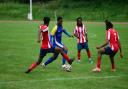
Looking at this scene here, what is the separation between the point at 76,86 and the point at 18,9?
56.9 meters

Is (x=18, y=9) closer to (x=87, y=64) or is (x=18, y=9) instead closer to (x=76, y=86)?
(x=87, y=64)

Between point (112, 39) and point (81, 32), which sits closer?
point (112, 39)

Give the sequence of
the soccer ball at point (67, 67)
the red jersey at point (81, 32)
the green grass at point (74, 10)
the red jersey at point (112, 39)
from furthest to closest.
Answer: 1. the green grass at point (74, 10)
2. the red jersey at point (81, 32)
3. the soccer ball at point (67, 67)
4. the red jersey at point (112, 39)

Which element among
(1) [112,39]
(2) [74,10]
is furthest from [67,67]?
(2) [74,10]

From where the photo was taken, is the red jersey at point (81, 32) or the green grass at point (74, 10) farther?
the green grass at point (74, 10)

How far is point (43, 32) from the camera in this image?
595 inches

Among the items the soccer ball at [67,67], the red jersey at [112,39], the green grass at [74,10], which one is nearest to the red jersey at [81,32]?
the soccer ball at [67,67]

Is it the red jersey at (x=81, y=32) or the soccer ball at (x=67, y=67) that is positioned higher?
the red jersey at (x=81, y=32)

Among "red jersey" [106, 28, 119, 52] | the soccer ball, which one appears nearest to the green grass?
the soccer ball

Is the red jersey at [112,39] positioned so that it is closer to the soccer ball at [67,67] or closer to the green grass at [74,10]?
the soccer ball at [67,67]

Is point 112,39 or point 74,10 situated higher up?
point 112,39

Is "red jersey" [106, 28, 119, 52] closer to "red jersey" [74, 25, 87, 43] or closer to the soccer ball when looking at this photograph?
the soccer ball

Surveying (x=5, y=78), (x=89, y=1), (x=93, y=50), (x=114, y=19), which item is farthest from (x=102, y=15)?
(x=5, y=78)

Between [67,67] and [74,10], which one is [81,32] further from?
[74,10]
